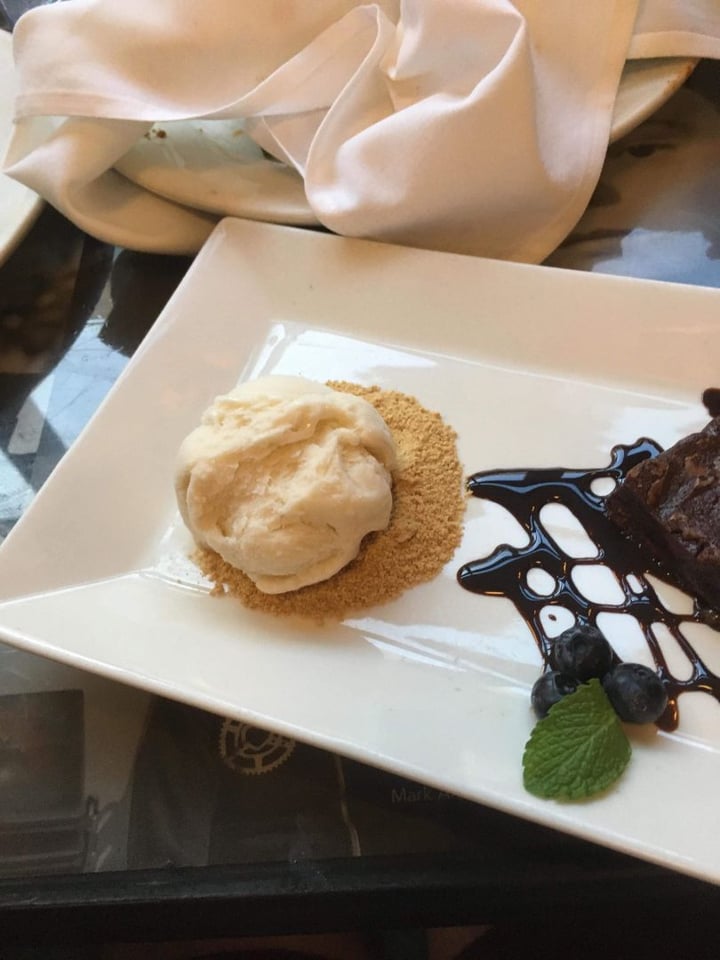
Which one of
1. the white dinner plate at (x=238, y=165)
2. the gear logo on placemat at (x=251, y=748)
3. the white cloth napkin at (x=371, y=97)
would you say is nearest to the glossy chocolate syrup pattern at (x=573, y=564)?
the gear logo on placemat at (x=251, y=748)

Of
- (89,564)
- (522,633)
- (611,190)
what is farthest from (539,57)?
(89,564)

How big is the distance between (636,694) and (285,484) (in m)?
0.54

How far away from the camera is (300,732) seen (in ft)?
3.00

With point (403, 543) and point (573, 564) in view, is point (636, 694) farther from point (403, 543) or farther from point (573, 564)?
point (403, 543)

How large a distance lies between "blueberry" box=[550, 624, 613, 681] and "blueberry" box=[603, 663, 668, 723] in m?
0.02

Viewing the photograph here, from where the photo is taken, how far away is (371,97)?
1.45 meters

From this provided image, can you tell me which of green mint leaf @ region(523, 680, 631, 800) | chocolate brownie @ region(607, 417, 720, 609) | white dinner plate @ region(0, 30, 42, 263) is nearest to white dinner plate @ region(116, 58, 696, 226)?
white dinner plate @ region(0, 30, 42, 263)

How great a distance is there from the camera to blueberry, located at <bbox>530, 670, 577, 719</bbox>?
946mm

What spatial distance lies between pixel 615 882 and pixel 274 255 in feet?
3.74

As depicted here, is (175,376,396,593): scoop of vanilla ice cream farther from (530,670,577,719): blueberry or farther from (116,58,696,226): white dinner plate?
(116,58,696,226): white dinner plate

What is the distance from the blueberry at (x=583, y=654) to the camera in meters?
0.97

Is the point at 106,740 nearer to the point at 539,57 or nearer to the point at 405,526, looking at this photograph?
the point at 405,526

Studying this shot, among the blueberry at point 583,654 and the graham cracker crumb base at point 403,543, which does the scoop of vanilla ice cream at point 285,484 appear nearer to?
the graham cracker crumb base at point 403,543

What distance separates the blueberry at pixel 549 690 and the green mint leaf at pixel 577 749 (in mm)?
14
